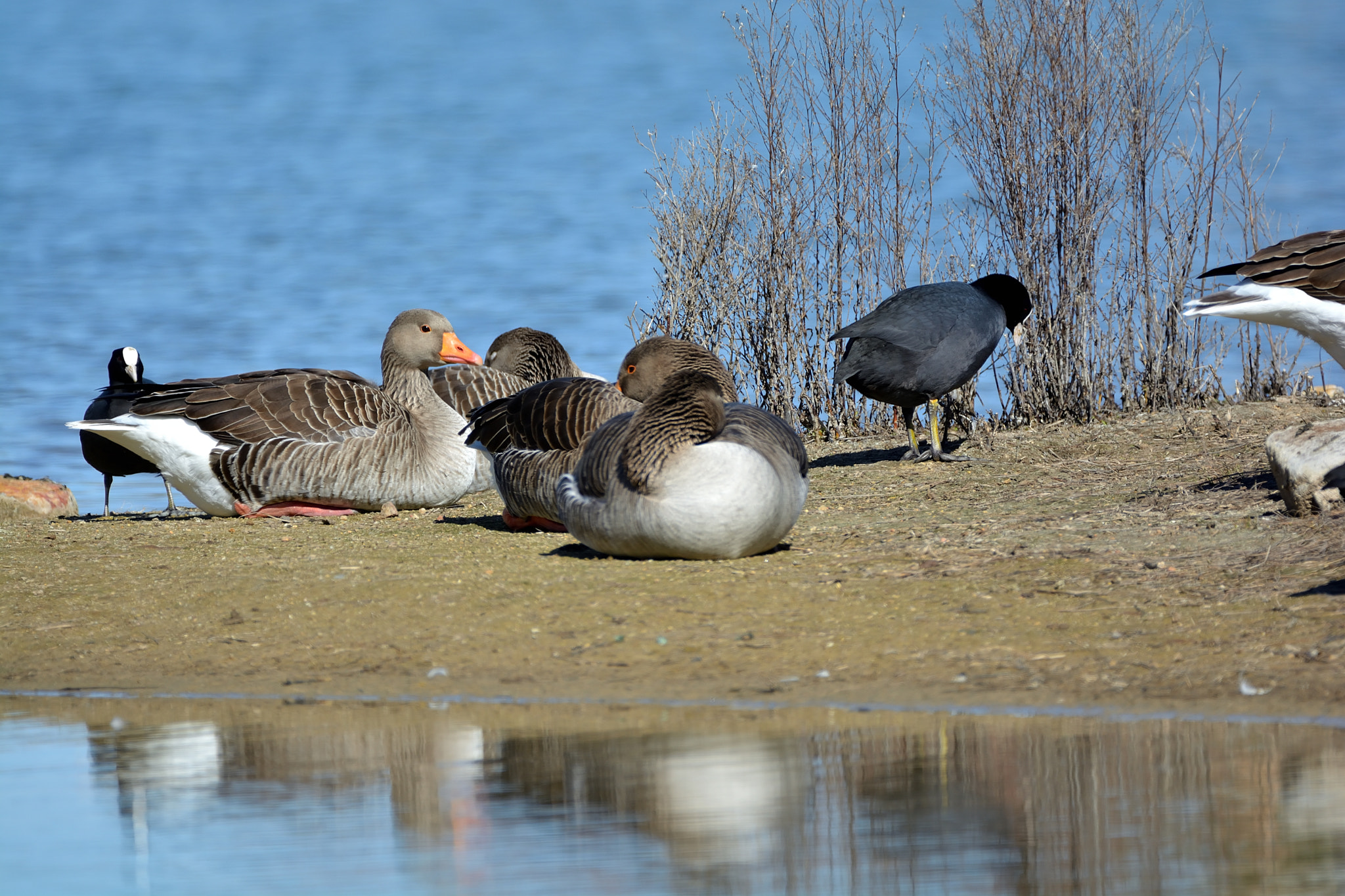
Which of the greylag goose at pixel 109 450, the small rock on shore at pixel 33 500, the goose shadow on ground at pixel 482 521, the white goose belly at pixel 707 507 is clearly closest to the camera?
the white goose belly at pixel 707 507

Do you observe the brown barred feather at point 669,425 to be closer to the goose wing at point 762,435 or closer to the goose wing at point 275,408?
the goose wing at point 762,435

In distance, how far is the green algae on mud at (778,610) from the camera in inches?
213

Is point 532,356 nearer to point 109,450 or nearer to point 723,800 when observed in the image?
point 109,450

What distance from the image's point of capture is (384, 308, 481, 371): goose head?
11859 millimetres

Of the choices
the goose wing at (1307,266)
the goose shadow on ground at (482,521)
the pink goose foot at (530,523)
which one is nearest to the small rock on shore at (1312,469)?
the goose wing at (1307,266)

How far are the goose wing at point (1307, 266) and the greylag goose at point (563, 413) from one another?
3.17 metres

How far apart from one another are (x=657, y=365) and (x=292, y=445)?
10.4 feet

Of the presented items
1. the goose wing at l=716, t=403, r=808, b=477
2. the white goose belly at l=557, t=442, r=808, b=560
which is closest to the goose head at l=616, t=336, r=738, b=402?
the goose wing at l=716, t=403, r=808, b=477

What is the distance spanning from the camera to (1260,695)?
4.90 metres

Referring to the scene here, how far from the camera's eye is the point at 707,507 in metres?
7.03

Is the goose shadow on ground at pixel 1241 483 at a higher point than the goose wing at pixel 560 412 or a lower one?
lower

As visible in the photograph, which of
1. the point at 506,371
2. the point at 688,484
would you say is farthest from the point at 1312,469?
the point at 506,371

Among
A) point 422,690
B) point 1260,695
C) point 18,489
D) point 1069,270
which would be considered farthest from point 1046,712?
point 18,489

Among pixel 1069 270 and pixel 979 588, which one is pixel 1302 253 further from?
pixel 1069 270
